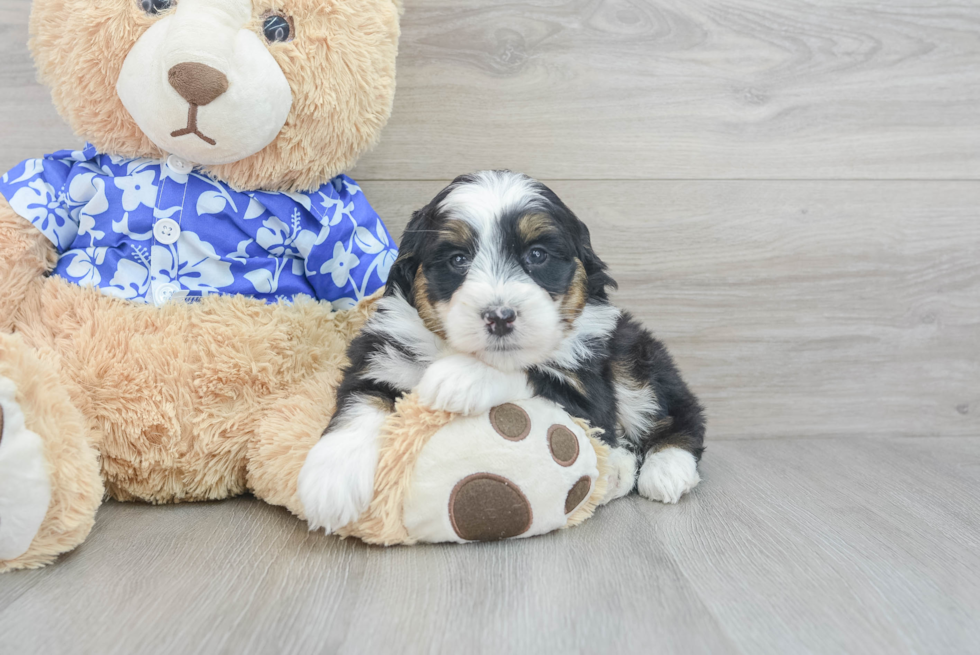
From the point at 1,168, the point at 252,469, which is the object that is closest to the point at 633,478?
the point at 252,469

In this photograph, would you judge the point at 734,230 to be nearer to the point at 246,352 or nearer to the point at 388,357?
the point at 388,357

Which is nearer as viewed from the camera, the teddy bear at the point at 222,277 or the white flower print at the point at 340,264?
the teddy bear at the point at 222,277

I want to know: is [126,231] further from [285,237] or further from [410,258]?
[410,258]

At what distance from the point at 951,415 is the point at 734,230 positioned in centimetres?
100

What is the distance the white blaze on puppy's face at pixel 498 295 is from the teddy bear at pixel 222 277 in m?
0.14

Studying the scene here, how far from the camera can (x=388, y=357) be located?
152 cm

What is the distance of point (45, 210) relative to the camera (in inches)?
65.2

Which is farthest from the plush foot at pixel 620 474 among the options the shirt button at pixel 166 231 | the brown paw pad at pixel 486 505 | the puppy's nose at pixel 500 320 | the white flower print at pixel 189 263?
the shirt button at pixel 166 231

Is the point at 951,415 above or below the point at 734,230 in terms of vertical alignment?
below

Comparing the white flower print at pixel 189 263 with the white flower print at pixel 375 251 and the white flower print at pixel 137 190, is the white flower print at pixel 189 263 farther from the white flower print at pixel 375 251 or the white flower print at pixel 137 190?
the white flower print at pixel 375 251

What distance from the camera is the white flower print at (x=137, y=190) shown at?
65.4 inches

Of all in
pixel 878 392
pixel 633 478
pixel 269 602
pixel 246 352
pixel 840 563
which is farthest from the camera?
pixel 878 392

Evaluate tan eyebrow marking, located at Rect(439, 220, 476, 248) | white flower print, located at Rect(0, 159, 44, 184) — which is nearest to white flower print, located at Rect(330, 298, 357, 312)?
tan eyebrow marking, located at Rect(439, 220, 476, 248)

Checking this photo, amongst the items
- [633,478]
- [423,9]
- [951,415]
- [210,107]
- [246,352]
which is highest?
[423,9]
